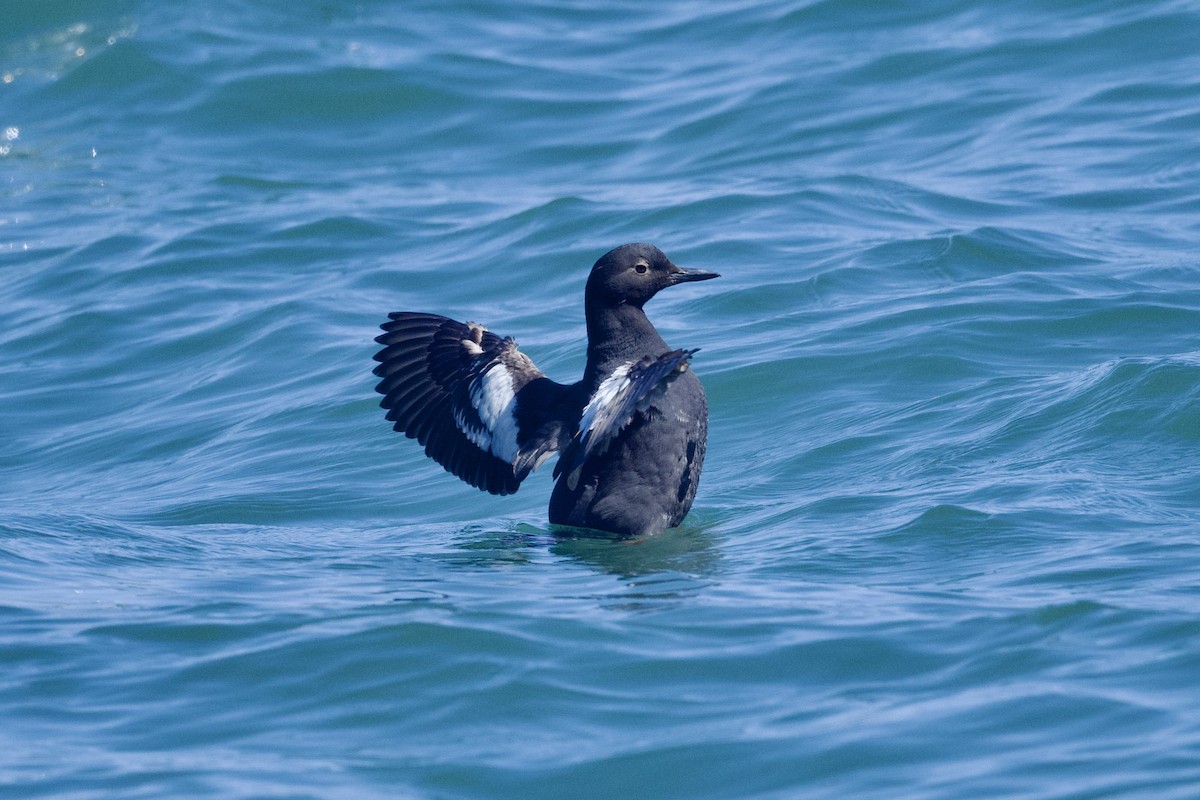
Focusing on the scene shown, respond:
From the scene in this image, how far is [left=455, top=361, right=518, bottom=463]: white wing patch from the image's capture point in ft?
25.0

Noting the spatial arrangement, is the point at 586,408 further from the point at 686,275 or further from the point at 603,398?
the point at 686,275

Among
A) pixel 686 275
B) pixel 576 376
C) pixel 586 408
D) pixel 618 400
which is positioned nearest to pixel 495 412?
pixel 586 408

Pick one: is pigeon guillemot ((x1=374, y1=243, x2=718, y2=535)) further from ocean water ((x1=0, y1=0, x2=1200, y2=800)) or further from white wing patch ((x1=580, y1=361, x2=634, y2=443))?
ocean water ((x1=0, y1=0, x2=1200, y2=800))

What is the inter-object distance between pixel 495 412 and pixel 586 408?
0.82m

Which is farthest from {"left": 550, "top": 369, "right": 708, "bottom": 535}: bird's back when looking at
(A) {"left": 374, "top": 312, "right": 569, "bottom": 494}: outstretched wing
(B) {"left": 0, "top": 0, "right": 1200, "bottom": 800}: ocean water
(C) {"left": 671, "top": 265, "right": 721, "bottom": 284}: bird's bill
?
(C) {"left": 671, "top": 265, "right": 721, "bottom": 284}: bird's bill

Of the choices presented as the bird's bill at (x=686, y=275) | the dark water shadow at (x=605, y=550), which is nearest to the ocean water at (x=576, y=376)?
the dark water shadow at (x=605, y=550)

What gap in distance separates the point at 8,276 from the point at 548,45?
6617 millimetres

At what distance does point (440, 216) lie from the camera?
13547 mm

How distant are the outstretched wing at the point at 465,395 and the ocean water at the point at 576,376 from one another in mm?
443

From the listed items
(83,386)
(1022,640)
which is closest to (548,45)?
(83,386)

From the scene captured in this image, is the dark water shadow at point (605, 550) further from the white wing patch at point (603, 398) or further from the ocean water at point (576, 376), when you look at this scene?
the white wing patch at point (603, 398)

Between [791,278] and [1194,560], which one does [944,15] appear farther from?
[1194,560]

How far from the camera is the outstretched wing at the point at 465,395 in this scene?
7.61 metres

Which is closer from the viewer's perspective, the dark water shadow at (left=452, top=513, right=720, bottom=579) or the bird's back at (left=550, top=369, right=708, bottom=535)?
the dark water shadow at (left=452, top=513, right=720, bottom=579)
